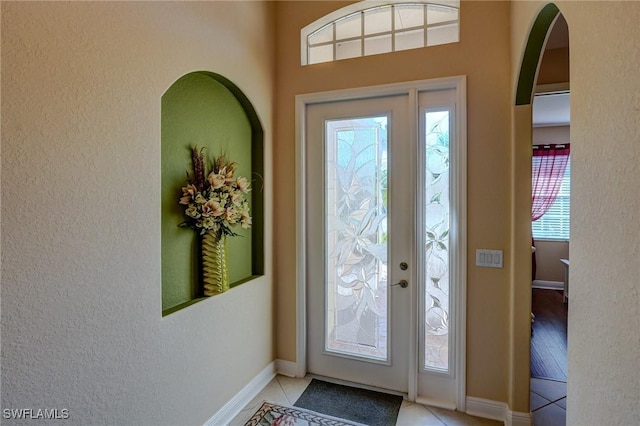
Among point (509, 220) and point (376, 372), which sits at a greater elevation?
point (509, 220)

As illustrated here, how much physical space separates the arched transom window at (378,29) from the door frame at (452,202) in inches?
12.4

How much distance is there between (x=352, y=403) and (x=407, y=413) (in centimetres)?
38

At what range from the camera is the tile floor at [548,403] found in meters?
2.26

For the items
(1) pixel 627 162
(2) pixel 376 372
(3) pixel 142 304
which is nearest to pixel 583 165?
(1) pixel 627 162

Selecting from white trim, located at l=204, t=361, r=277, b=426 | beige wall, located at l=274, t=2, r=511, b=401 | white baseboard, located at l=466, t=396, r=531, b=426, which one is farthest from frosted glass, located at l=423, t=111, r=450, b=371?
white trim, located at l=204, t=361, r=277, b=426

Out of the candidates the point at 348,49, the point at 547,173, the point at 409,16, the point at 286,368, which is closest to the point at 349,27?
the point at 348,49

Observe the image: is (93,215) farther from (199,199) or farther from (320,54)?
(320,54)

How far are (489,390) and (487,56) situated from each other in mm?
2222

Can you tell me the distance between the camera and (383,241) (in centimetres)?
247

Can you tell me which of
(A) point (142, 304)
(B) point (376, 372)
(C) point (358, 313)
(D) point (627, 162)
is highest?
(D) point (627, 162)

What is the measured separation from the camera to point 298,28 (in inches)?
103

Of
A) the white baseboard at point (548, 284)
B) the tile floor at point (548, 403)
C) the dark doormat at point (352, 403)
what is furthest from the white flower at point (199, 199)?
the white baseboard at point (548, 284)

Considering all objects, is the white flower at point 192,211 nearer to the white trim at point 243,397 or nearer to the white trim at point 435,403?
the white trim at point 243,397

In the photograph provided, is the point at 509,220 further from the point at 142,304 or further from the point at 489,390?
the point at 142,304
